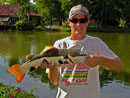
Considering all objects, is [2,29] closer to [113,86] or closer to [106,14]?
[106,14]

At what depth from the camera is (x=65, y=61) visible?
266 cm

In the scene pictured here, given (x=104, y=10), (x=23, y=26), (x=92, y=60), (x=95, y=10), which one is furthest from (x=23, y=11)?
(x=92, y=60)

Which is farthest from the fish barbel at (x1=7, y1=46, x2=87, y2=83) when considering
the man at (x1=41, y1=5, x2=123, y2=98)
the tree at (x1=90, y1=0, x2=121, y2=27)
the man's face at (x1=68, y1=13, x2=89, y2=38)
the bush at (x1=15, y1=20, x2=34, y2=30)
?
the bush at (x1=15, y1=20, x2=34, y2=30)

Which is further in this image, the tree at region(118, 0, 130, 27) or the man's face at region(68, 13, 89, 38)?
the tree at region(118, 0, 130, 27)

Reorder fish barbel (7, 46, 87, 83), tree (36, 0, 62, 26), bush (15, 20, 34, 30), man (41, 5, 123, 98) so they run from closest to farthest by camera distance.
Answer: fish barbel (7, 46, 87, 83) → man (41, 5, 123, 98) → bush (15, 20, 34, 30) → tree (36, 0, 62, 26)

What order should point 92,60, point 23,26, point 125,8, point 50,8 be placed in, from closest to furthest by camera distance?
point 92,60
point 23,26
point 125,8
point 50,8

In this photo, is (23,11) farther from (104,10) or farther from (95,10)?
(104,10)

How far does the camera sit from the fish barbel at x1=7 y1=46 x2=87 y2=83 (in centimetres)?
260

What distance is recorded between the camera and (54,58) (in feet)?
8.70

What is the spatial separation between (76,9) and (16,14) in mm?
68834

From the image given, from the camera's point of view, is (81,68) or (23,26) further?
(23,26)

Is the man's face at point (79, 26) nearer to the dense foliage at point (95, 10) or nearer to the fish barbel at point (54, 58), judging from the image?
the fish barbel at point (54, 58)

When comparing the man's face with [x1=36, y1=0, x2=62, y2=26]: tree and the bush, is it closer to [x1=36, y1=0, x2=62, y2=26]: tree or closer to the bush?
the bush

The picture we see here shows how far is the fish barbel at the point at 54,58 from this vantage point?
260cm
